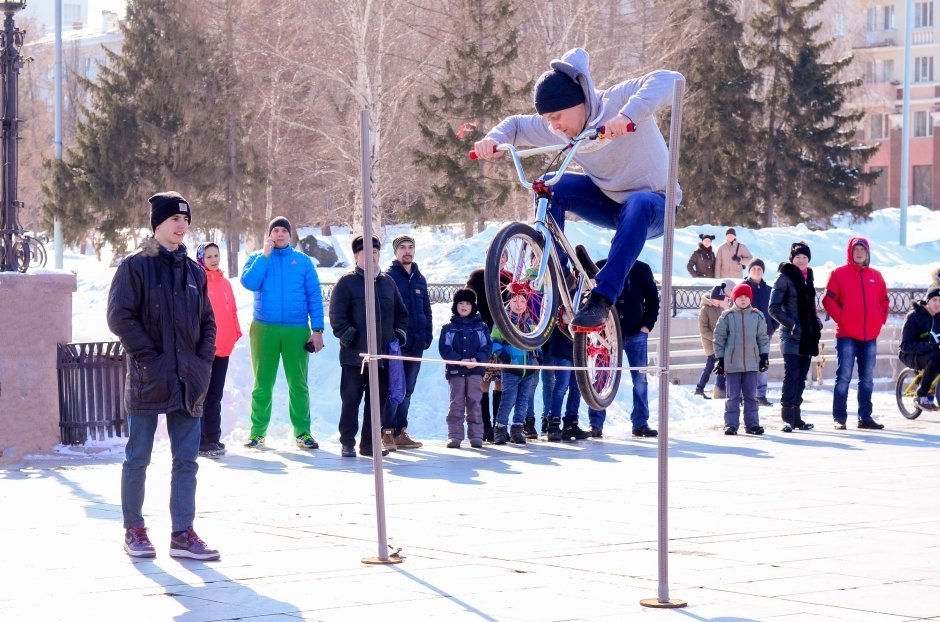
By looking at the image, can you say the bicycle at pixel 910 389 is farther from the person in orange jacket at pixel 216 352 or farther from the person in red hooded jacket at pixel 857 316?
the person in orange jacket at pixel 216 352

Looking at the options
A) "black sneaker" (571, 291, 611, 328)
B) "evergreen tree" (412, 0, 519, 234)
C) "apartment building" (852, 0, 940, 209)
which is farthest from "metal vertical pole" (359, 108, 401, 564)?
"apartment building" (852, 0, 940, 209)

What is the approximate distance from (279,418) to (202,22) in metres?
34.5

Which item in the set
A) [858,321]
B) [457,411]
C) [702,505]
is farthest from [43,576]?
[858,321]

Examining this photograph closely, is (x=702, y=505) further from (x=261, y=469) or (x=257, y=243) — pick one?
(x=257, y=243)

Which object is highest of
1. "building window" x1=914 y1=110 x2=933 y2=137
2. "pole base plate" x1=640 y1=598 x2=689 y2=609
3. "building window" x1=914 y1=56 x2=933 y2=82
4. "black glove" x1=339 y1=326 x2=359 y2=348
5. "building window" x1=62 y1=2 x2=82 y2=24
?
"building window" x1=62 y1=2 x2=82 y2=24

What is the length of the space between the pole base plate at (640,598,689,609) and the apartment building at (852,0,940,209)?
74066 millimetres

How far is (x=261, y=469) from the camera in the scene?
13.8 meters

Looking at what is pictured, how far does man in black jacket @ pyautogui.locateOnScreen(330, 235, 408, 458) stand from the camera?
1459 centimetres

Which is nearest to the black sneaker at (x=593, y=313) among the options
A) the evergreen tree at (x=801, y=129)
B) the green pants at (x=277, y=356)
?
the green pants at (x=277, y=356)

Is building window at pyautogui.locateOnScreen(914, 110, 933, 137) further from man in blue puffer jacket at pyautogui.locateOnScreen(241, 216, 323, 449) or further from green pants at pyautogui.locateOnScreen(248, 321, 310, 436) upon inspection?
green pants at pyautogui.locateOnScreen(248, 321, 310, 436)

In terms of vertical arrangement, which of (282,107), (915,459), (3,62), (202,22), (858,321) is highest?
(202,22)

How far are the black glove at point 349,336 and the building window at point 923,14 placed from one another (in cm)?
8063

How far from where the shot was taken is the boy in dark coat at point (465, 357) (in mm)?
15500

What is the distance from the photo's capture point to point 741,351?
1747 centimetres
